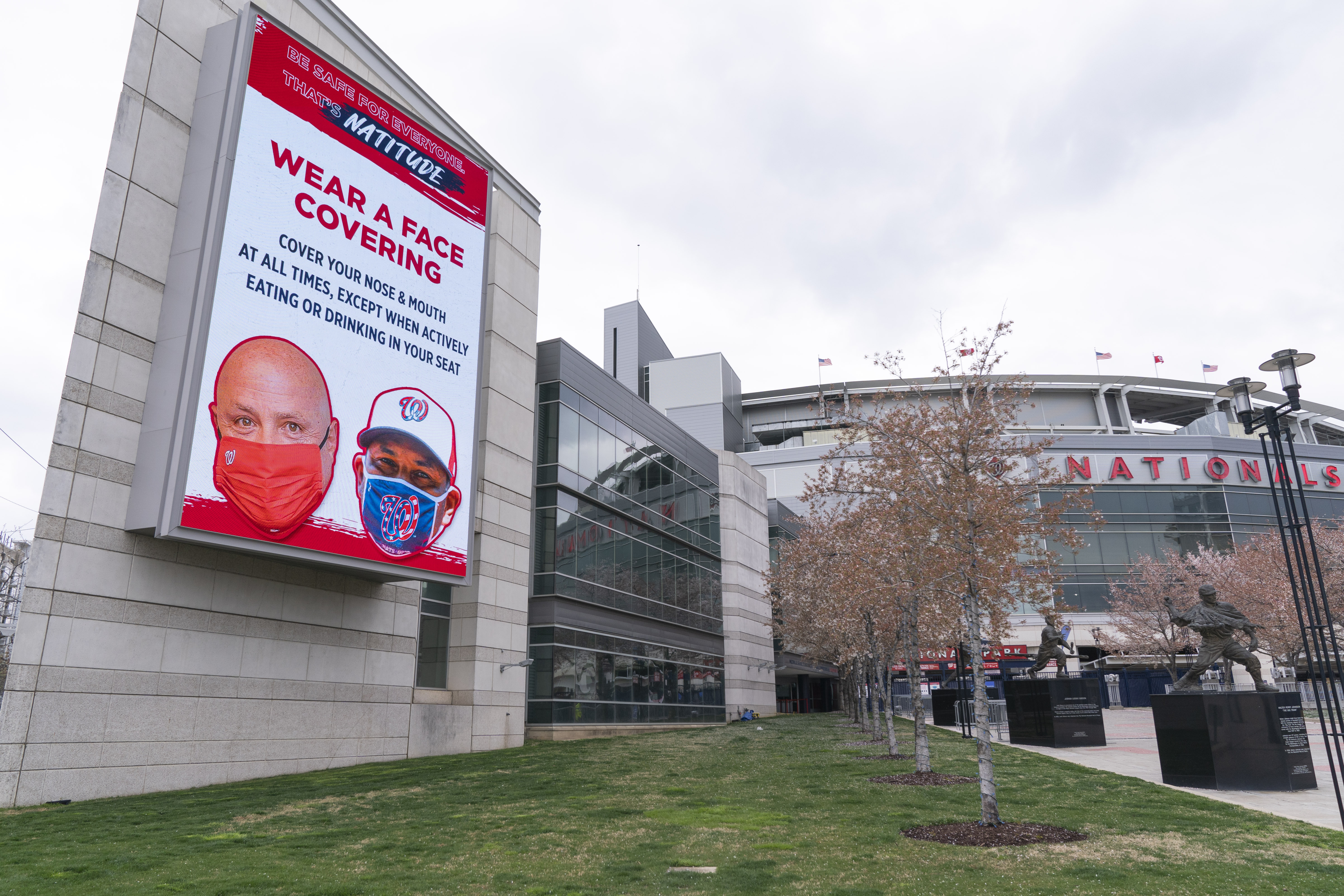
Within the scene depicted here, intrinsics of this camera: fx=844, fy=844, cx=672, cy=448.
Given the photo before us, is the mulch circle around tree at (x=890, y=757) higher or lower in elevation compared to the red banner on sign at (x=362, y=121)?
lower

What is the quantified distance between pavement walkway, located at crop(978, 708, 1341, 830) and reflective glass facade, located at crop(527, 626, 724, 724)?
52.5ft

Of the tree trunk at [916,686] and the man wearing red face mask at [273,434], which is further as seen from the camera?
the tree trunk at [916,686]

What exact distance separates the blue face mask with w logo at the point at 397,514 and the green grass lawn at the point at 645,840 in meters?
5.76

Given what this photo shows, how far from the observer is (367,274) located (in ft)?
74.6

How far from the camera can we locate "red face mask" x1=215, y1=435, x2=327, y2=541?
1823 cm

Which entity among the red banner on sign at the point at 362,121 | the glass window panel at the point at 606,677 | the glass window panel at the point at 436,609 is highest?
the red banner on sign at the point at 362,121

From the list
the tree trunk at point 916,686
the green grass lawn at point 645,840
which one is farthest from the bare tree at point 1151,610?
the green grass lawn at point 645,840

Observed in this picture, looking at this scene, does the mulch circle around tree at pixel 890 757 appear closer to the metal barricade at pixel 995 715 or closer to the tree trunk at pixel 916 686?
the tree trunk at pixel 916 686

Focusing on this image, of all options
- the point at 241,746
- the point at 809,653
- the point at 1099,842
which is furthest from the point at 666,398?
the point at 1099,842

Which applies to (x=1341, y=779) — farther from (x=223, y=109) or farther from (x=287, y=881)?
(x=223, y=109)

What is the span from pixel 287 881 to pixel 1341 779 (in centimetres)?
1930

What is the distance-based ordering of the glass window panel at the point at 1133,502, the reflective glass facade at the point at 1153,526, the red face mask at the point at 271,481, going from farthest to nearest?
the glass window panel at the point at 1133,502
the reflective glass facade at the point at 1153,526
the red face mask at the point at 271,481

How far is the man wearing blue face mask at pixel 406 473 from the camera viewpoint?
71.3 ft

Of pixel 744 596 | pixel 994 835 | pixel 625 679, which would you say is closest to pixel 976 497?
pixel 994 835
